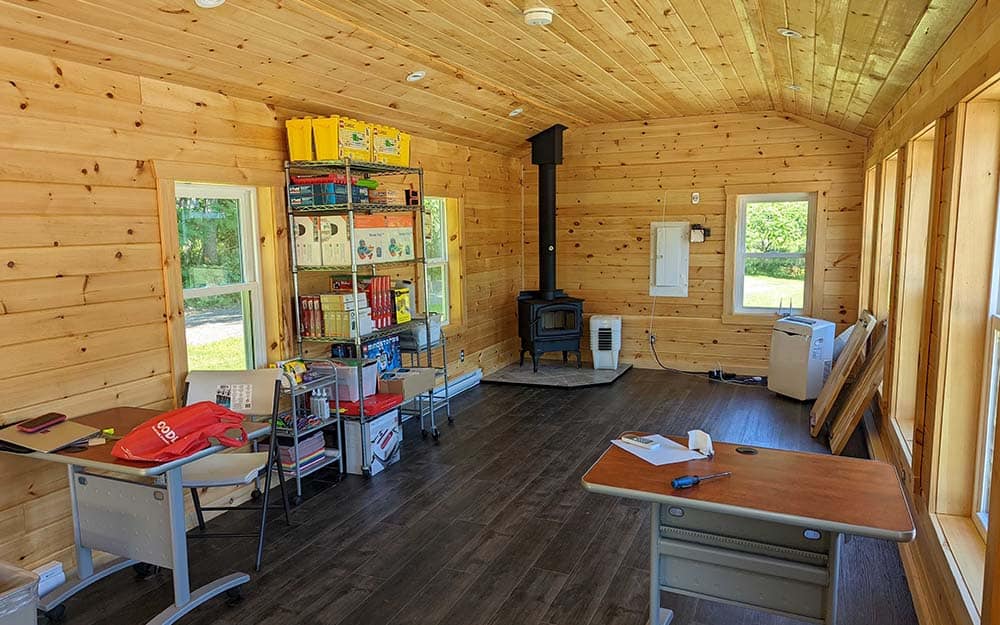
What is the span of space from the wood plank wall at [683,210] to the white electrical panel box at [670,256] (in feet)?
0.23

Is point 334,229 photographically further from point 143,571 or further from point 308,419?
point 143,571

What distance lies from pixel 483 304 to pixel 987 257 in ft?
16.6

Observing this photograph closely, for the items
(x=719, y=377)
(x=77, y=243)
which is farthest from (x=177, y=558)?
(x=719, y=377)

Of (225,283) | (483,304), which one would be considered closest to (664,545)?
(225,283)

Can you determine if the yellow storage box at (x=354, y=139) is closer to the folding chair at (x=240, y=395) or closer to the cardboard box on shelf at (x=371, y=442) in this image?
the folding chair at (x=240, y=395)

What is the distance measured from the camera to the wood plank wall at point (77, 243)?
293 cm

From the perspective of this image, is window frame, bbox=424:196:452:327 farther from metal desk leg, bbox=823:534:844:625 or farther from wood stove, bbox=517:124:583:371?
metal desk leg, bbox=823:534:844:625

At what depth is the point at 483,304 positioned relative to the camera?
720 centimetres

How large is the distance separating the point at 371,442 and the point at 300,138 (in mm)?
1957

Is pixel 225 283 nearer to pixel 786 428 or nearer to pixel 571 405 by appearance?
pixel 571 405

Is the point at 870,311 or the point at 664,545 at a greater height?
the point at 870,311

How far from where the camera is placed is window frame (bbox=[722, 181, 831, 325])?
668cm

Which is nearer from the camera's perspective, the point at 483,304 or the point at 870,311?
the point at 870,311

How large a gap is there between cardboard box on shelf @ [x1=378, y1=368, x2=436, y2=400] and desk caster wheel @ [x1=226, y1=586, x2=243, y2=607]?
1.88 m
